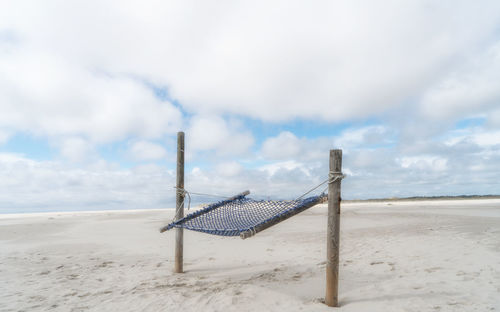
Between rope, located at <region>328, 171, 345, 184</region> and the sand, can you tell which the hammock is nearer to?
rope, located at <region>328, 171, 345, 184</region>

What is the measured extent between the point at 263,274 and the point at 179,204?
231 cm

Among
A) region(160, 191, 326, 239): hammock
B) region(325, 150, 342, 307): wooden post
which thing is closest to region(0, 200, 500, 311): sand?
region(325, 150, 342, 307): wooden post

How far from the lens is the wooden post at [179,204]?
6406 millimetres

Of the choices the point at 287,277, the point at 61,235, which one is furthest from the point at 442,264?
the point at 61,235

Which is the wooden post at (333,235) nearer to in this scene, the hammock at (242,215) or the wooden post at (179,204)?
the hammock at (242,215)

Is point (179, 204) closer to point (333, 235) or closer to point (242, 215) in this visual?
point (242, 215)

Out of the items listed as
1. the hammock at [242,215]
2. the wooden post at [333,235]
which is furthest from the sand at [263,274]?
the hammock at [242,215]

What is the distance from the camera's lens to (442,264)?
5.65m

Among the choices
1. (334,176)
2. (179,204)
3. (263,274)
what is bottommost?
(263,274)

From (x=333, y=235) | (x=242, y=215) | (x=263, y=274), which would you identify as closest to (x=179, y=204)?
(x=242, y=215)

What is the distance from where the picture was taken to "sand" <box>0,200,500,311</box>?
14.3ft

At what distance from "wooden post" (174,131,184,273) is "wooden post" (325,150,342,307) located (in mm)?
3393

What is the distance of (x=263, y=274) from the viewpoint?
19.7 feet

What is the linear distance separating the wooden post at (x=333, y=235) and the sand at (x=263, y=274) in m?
0.22
